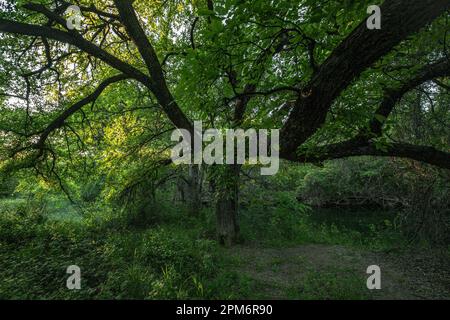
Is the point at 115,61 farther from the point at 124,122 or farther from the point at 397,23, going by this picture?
the point at 397,23

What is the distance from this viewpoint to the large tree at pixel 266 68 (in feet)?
10.8

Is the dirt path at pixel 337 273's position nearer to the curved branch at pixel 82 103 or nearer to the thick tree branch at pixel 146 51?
the thick tree branch at pixel 146 51

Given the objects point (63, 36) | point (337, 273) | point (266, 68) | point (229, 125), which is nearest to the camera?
point (266, 68)

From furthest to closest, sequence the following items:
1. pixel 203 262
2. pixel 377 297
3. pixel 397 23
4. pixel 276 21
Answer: pixel 203 262 → pixel 377 297 → pixel 276 21 → pixel 397 23

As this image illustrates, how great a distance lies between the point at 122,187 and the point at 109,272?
4974 mm

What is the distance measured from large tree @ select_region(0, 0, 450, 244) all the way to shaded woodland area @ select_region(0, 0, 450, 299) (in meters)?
0.03

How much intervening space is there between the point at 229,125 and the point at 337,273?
200 inches

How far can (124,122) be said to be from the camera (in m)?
11.0

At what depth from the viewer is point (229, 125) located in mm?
5469

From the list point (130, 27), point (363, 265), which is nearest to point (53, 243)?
point (130, 27)

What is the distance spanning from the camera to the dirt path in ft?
21.4

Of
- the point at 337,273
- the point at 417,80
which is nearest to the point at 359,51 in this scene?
the point at 417,80

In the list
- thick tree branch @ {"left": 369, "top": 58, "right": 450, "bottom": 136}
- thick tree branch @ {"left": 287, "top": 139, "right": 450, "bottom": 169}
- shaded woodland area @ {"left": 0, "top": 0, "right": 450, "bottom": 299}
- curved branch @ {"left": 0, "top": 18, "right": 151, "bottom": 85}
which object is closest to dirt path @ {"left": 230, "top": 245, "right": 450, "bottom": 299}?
shaded woodland area @ {"left": 0, "top": 0, "right": 450, "bottom": 299}

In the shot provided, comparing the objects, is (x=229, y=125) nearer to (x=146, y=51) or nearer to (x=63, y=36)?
(x=146, y=51)
